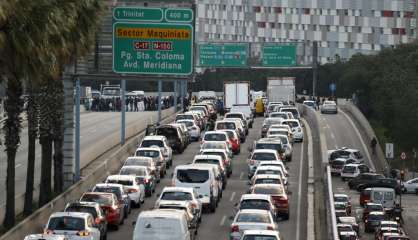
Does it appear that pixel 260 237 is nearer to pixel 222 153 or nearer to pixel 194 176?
pixel 194 176

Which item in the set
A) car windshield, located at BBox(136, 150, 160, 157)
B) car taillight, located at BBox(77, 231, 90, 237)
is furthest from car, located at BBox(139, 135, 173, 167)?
car taillight, located at BBox(77, 231, 90, 237)

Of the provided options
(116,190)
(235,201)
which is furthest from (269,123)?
(116,190)

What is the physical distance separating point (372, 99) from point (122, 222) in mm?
68431

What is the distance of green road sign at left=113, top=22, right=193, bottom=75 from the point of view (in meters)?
42.8

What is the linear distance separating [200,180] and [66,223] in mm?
9999

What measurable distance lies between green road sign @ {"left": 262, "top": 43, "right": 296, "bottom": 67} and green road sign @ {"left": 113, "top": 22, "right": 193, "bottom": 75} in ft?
200

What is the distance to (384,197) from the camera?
2345 inches

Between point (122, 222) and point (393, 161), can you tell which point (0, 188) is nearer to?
point (122, 222)

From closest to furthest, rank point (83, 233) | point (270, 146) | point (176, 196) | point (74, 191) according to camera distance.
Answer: point (83, 233)
point (176, 196)
point (74, 191)
point (270, 146)

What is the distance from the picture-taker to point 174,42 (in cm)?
4309

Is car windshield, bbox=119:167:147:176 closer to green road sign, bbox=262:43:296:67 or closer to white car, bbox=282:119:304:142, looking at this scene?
white car, bbox=282:119:304:142

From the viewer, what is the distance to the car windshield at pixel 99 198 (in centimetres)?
3582

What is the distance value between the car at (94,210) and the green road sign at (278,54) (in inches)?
2797

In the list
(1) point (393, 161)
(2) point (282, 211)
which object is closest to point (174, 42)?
(2) point (282, 211)
